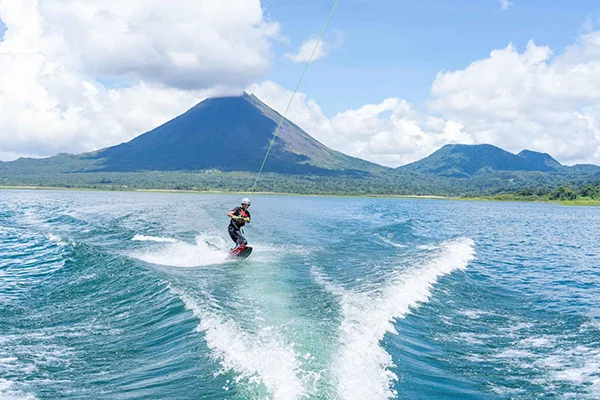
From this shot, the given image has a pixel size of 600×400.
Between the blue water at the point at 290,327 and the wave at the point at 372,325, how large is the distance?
0.04 meters

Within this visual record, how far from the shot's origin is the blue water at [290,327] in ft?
22.4

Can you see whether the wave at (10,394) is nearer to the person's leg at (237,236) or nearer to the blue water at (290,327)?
the blue water at (290,327)

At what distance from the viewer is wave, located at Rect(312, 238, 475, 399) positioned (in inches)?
262

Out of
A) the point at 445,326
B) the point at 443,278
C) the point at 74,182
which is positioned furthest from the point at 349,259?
the point at 74,182

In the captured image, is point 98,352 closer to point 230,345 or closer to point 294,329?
point 230,345

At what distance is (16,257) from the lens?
60.2 ft

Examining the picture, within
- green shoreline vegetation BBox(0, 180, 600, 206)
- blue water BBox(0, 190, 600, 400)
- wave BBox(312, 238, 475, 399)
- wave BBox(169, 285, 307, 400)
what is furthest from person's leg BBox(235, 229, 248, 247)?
green shoreline vegetation BBox(0, 180, 600, 206)

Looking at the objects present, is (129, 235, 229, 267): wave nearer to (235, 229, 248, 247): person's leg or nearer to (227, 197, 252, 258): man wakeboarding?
(227, 197, 252, 258): man wakeboarding

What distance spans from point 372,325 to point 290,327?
1731 millimetres

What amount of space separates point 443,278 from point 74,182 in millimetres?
198956

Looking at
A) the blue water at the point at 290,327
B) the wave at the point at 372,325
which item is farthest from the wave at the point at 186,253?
the wave at the point at 372,325

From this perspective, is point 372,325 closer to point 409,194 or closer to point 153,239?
point 153,239

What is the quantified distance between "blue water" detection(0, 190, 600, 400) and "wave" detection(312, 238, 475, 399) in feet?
0.12

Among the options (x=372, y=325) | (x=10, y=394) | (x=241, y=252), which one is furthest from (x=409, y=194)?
(x=10, y=394)
